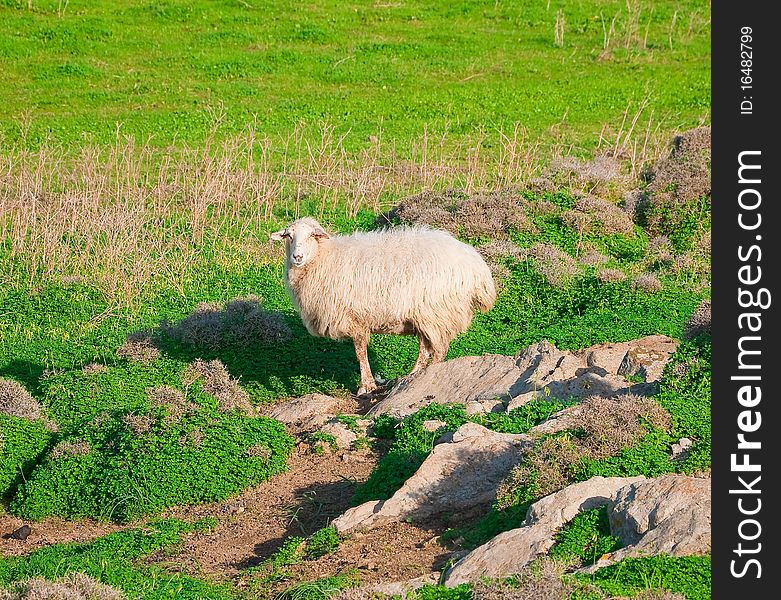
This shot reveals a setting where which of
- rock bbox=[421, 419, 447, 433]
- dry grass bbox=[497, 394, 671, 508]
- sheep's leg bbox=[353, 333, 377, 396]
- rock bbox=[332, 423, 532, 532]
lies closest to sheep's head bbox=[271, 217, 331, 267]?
sheep's leg bbox=[353, 333, 377, 396]

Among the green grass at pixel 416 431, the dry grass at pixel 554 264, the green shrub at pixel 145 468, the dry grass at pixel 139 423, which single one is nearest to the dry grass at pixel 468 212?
the dry grass at pixel 554 264

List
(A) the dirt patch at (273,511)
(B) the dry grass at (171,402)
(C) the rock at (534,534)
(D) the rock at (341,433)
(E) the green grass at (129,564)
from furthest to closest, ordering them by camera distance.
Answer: (D) the rock at (341,433)
(B) the dry grass at (171,402)
(A) the dirt patch at (273,511)
(E) the green grass at (129,564)
(C) the rock at (534,534)

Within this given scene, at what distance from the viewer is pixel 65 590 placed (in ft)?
25.4

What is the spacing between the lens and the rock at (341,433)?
1146 cm

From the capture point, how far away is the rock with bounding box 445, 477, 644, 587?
26.0ft

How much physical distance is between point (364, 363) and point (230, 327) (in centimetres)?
207

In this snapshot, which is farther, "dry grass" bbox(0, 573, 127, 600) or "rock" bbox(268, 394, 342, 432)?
"rock" bbox(268, 394, 342, 432)

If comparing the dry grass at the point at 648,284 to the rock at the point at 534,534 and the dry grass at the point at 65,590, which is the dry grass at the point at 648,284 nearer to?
the rock at the point at 534,534

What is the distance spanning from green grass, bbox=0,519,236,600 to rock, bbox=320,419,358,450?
1816 millimetres

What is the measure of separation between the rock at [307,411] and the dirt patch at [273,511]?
0.60m

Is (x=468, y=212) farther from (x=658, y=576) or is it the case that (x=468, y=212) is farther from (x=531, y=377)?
(x=658, y=576)

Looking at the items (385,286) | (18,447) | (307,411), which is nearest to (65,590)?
(18,447)

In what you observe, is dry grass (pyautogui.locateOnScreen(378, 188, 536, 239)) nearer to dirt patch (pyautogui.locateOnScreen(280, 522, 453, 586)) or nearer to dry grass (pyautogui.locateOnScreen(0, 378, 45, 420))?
dry grass (pyautogui.locateOnScreen(0, 378, 45, 420))

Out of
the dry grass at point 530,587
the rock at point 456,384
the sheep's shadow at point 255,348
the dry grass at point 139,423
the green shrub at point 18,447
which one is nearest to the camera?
the dry grass at point 530,587
